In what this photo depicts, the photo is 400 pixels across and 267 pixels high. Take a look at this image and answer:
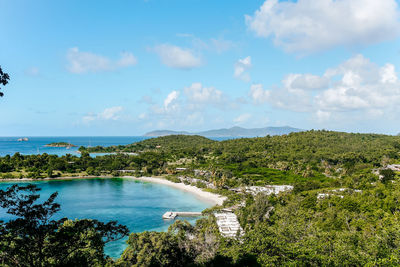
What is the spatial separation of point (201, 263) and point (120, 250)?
11.9 metres

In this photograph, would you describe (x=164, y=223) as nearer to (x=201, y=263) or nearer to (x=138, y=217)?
(x=138, y=217)

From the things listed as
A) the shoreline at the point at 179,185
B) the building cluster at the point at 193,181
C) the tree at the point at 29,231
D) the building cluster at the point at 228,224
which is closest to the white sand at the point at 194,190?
the shoreline at the point at 179,185

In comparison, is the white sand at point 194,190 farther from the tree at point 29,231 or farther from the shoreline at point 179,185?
the tree at point 29,231

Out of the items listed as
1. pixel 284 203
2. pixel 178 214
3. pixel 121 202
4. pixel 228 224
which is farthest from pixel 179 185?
pixel 228 224

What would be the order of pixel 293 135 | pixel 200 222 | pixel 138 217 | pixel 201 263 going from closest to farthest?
1. pixel 201 263
2. pixel 200 222
3. pixel 138 217
4. pixel 293 135

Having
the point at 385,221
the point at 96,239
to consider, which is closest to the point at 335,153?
the point at 385,221

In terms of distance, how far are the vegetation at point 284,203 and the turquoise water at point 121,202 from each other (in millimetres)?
6005

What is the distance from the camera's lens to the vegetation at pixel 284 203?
12711 millimetres

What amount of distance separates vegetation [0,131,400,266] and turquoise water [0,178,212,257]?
6005mm

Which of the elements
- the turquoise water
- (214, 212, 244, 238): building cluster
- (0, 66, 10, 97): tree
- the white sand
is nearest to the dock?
the turquoise water

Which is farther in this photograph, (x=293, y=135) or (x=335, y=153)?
(x=293, y=135)

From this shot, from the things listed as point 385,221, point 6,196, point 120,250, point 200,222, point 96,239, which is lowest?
point 120,250

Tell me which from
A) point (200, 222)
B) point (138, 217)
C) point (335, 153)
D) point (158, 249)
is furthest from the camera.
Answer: point (335, 153)

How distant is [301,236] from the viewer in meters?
14.9
